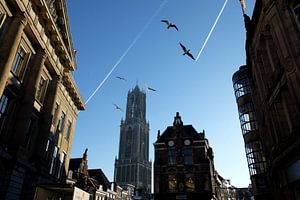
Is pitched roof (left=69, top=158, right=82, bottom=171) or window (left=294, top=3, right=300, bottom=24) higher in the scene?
window (left=294, top=3, right=300, bottom=24)

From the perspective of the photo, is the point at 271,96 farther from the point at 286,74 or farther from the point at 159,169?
the point at 159,169

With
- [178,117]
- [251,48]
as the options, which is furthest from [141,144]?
[251,48]

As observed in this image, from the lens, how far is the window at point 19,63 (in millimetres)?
17859

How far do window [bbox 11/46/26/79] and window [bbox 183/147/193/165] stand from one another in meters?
35.5

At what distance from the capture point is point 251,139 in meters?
36.3

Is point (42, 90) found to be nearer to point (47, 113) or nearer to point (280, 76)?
A: point (47, 113)

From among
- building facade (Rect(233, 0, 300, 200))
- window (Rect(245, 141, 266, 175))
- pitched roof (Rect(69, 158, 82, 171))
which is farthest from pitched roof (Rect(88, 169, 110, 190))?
building facade (Rect(233, 0, 300, 200))

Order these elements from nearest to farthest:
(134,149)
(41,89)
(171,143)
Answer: (41,89), (171,143), (134,149)

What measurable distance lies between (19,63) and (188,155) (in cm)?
3628

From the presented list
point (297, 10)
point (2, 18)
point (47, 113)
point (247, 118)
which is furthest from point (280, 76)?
point (247, 118)

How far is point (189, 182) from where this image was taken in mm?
43219

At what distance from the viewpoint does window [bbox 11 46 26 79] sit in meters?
17.9

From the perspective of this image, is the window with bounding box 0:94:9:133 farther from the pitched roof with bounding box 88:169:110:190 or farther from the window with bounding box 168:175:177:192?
the pitched roof with bounding box 88:169:110:190

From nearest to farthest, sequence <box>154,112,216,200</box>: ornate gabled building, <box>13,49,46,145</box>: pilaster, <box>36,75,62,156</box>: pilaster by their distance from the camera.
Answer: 1. <box>13,49,46,145</box>: pilaster
2. <box>36,75,62,156</box>: pilaster
3. <box>154,112,216,200</box>: ornate gabled building
